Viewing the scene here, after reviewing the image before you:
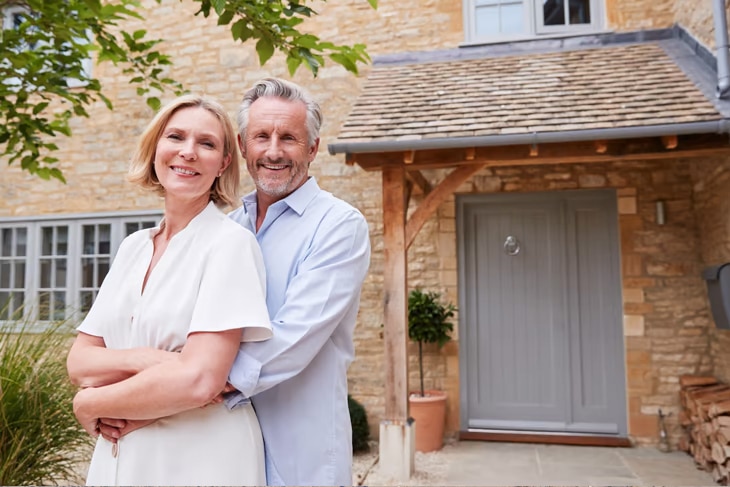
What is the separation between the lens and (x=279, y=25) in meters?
2.89

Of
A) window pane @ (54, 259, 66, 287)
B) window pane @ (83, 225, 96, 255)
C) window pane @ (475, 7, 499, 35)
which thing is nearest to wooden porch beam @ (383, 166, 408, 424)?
window pane @ (475, 7, 499, 35)

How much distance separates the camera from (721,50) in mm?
4770

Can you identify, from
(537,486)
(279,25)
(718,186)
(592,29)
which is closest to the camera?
(279,25)

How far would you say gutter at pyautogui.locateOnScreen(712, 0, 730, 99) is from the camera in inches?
183

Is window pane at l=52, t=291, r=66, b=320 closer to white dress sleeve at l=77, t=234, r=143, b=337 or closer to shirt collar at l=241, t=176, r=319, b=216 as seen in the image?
white dress sleeve at l=77, t=234, r=143, b=337

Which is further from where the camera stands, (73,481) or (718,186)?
(718,186)

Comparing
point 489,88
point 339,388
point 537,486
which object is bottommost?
point 537,486

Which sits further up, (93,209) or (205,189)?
(93,209)

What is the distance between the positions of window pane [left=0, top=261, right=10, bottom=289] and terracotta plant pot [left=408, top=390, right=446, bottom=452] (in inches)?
217

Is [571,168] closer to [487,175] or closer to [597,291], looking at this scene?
[487,175]

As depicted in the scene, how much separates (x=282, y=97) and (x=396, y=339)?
3.56 m

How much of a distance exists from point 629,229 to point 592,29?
7.14 feet

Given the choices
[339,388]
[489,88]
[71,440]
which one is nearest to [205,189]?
[339,388]

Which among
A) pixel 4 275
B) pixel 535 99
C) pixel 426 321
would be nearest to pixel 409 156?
pixel 535 99
